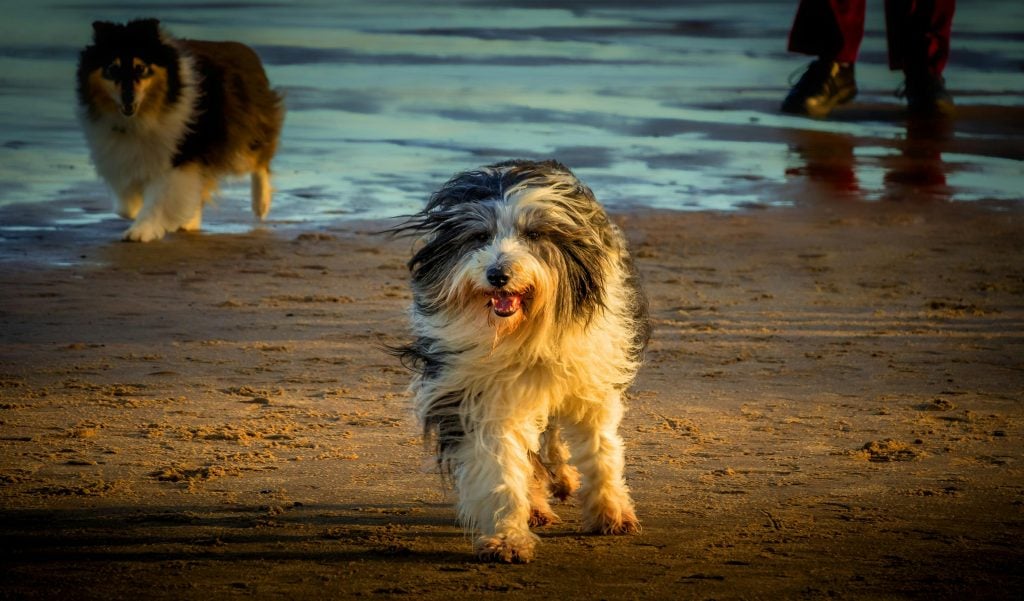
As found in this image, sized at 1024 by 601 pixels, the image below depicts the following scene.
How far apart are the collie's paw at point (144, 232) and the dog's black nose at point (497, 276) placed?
6454 millimetres

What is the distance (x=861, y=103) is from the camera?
1731 centimetres

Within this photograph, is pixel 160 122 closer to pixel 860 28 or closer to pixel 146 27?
pixel 146 27

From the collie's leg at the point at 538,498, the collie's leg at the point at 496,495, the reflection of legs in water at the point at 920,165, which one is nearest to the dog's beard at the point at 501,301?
the collie's leg at the point at 496,495

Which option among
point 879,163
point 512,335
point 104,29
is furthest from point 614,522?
point 879,163

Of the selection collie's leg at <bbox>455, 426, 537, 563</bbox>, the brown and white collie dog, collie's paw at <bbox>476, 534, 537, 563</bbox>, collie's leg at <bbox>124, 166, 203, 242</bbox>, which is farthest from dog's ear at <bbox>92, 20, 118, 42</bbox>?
collie's paw at <bbox>476, 534, 537, 563</bbox>

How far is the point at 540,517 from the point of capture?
219 inches

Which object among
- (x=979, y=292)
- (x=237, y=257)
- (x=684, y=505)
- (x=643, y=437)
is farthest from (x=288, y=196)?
(x=684, y=505)

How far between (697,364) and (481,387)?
9.24 ft

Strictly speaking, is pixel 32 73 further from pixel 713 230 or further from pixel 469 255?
pixel 469 255

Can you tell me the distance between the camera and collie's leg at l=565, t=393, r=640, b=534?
5.38 meters

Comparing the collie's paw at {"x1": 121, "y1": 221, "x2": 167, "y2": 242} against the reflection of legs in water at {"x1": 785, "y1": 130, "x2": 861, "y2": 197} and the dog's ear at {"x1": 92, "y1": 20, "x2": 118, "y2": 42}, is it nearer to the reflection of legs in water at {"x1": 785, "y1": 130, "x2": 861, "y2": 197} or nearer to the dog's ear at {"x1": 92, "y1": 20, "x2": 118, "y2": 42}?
the dog's ear at {"x1": 92, "y1": 20, "x2": 118, "y2": 42}

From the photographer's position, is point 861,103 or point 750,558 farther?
point 861,103

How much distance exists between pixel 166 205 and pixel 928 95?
8.42m

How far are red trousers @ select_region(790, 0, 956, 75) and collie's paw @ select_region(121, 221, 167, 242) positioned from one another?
271 inches
